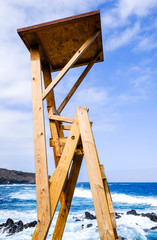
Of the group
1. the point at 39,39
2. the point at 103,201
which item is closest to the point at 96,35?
the point at 39,39

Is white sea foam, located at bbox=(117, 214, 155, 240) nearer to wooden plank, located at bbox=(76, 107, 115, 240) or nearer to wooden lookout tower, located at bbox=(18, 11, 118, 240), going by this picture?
wooden lookout tower, located at bbox=(18, 11, 118, 240)

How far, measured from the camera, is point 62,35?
11.9ft

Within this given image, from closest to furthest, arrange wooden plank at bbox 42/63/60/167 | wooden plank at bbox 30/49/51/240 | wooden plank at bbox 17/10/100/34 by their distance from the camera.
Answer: wooden plank at bbox 30/49/51/240, wooden plank at bbox 17/10/100/34, wooden plank at bbox 42/63/60/167

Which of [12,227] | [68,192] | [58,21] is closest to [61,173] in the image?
[68,192]

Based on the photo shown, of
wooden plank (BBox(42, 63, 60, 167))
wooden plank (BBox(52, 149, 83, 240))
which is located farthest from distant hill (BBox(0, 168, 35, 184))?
wooden plank (BBox(42, 63, 60, 167))

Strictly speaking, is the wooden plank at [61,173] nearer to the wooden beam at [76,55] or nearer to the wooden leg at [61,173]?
the wooden leg at [61,173]

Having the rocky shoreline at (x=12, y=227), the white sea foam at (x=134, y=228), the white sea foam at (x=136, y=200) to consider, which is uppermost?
the rocky shoreline at (x=12, y=227)

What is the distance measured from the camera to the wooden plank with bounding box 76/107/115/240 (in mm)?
2496

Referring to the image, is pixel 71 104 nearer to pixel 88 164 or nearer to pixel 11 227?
pixel 88 164

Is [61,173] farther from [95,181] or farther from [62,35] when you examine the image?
[62,35]

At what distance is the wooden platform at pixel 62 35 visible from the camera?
3.29 meters

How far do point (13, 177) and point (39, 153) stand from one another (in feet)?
192

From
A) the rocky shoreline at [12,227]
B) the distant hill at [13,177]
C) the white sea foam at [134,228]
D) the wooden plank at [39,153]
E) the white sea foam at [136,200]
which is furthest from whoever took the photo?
the distant hill at [13,177]

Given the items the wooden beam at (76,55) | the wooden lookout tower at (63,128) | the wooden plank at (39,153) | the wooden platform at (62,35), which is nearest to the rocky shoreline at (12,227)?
the wooden lookout tower at (63,128)
